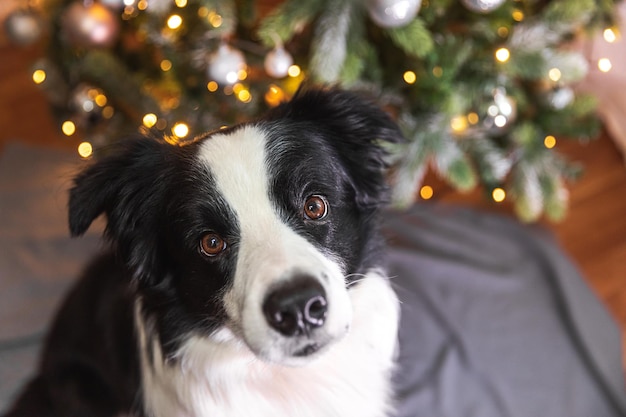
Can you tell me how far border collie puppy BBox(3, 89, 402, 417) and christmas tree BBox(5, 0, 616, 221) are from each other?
21.6 inches

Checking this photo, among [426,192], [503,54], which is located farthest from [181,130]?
Result: [426,192]

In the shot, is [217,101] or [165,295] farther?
[217,101]

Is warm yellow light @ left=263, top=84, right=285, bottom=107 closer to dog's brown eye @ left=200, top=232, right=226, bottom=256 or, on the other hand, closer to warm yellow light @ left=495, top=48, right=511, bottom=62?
warm yellow light @ left=495, top=48, right=511, bottom=62

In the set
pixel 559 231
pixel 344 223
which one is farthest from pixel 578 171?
pixel 344 223

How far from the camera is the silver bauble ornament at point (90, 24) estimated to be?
89.6 inches

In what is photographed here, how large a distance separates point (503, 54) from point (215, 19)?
937 millimetres

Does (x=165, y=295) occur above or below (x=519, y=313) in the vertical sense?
above

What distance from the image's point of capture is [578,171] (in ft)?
8.36

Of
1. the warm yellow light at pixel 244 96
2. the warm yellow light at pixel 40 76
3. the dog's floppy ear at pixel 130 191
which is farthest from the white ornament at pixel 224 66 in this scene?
the warm yellow light at pixel 40 76

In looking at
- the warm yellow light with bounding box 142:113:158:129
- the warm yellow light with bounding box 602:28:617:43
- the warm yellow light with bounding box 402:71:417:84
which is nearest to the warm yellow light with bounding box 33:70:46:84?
the warm yellow light with bounding box 142:113:158:129

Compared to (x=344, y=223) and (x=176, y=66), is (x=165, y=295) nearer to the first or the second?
(x=344, y=223)

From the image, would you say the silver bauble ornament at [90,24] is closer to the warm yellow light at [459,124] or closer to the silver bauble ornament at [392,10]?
the silver bauble ornament at [392,10]

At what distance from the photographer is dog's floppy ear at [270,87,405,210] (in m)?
1.57

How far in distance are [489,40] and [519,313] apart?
3.20 ft
